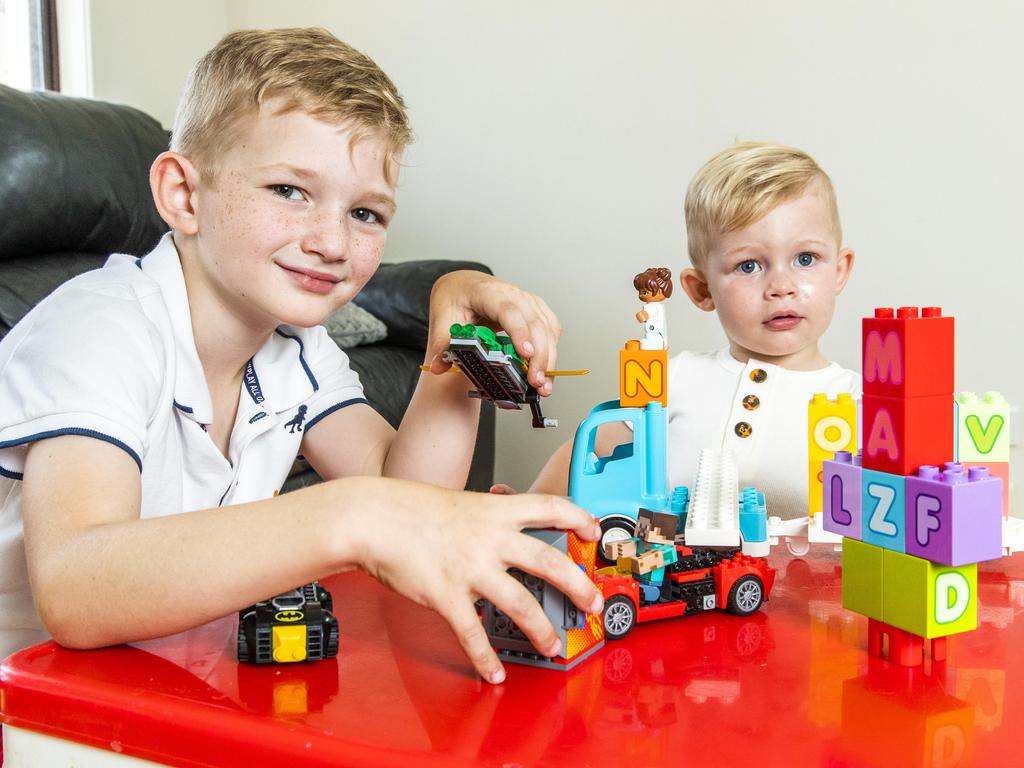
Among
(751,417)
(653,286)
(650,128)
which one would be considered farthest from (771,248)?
(650,128)

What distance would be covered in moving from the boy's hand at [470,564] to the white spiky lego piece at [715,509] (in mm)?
159

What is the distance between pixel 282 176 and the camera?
0.79 m

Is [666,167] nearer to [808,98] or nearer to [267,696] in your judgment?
[808,98]

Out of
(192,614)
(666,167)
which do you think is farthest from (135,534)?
(666,167)

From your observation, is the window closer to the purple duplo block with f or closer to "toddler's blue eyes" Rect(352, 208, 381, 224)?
"toddler's blue eyes" Rect(352, 208, 381, 224)

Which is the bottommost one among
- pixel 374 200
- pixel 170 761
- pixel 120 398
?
pixel 170 761

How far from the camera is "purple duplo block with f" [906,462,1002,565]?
492 millimetres

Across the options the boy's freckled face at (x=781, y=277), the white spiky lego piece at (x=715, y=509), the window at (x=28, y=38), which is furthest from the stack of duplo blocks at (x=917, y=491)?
the window at (x=28, y=38)

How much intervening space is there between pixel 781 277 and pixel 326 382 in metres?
0.59

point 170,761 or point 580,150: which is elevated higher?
point 580,150

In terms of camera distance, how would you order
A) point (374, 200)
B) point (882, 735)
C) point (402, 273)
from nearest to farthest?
1. point (882, 735)
2. point (374, 200)
3. point (402, 273)

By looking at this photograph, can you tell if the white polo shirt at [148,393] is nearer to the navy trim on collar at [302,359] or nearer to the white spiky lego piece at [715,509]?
the navy trim on collar at [302,359]

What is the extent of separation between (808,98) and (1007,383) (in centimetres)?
71

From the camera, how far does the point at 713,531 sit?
0.66 m
